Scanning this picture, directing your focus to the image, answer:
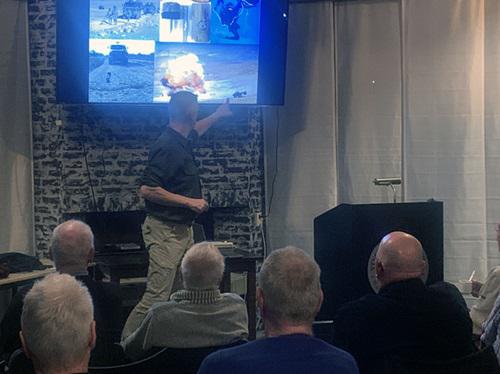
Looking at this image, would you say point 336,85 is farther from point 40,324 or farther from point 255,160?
point 40,324

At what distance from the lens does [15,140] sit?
19.2 feet

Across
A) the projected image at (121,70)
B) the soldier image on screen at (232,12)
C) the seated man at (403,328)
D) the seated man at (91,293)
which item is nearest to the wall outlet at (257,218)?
the projected image at (121,70)

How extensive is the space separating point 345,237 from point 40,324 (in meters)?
3.08

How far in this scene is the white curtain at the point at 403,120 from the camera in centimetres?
588

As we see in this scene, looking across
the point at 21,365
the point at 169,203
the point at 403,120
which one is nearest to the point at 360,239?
the point at 169,203

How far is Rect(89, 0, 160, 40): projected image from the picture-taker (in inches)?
209

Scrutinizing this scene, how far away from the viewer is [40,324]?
5.99 ft

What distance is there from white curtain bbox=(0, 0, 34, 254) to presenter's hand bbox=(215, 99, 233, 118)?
1531mm

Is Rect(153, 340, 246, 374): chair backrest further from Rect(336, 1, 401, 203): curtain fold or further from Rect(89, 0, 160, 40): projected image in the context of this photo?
Rect(336, 1, 401, 203): curtain fold

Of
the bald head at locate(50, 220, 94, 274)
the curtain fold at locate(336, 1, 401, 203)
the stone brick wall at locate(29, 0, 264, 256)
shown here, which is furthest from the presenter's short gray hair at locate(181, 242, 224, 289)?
the curtain fold at locate(336, 1, 401, 203)

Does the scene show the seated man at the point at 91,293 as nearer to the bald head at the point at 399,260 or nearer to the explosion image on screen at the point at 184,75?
the bald head at the point at 399,260

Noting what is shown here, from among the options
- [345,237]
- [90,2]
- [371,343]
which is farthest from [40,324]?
[90,2]

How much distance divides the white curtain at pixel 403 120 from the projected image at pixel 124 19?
1.37 metres

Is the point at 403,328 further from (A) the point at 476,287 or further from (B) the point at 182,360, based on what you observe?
(A) the point at 476,287
